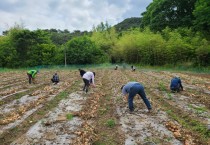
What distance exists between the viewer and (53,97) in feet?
46.0

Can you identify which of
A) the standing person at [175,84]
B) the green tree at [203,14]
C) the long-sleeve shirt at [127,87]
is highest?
the green tree at [203,14]

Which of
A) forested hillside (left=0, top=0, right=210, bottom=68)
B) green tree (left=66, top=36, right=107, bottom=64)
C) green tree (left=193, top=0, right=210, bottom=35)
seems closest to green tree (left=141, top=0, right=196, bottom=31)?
forested hillside (left=0, top=0, right=210, bottom=68)

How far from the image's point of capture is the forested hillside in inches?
1492

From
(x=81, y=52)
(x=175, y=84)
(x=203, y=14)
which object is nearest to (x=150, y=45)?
(x=203, y=14)

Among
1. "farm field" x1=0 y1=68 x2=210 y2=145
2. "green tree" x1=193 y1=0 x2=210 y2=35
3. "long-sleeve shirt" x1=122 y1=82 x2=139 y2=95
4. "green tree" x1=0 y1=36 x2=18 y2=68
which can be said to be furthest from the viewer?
"green tree" x1=0 y1=36 x2=18 y2=68

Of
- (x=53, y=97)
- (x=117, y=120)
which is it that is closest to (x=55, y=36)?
(x=53, y=97)

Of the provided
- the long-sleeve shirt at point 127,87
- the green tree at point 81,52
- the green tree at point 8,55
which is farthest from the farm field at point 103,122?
the green tree at point 8,55

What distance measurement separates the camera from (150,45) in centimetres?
4175

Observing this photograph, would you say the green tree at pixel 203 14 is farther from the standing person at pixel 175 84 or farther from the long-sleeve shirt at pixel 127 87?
the long-sleeve shirt at pixel 127 87

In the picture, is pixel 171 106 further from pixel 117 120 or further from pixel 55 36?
pixel 55 36

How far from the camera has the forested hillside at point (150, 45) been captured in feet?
124

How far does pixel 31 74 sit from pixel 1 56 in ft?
119

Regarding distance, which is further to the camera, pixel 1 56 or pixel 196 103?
pixel 1 56

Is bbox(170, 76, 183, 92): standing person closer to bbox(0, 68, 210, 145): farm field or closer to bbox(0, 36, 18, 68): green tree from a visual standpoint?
bbox(0, 68, 210, 145): farm field
